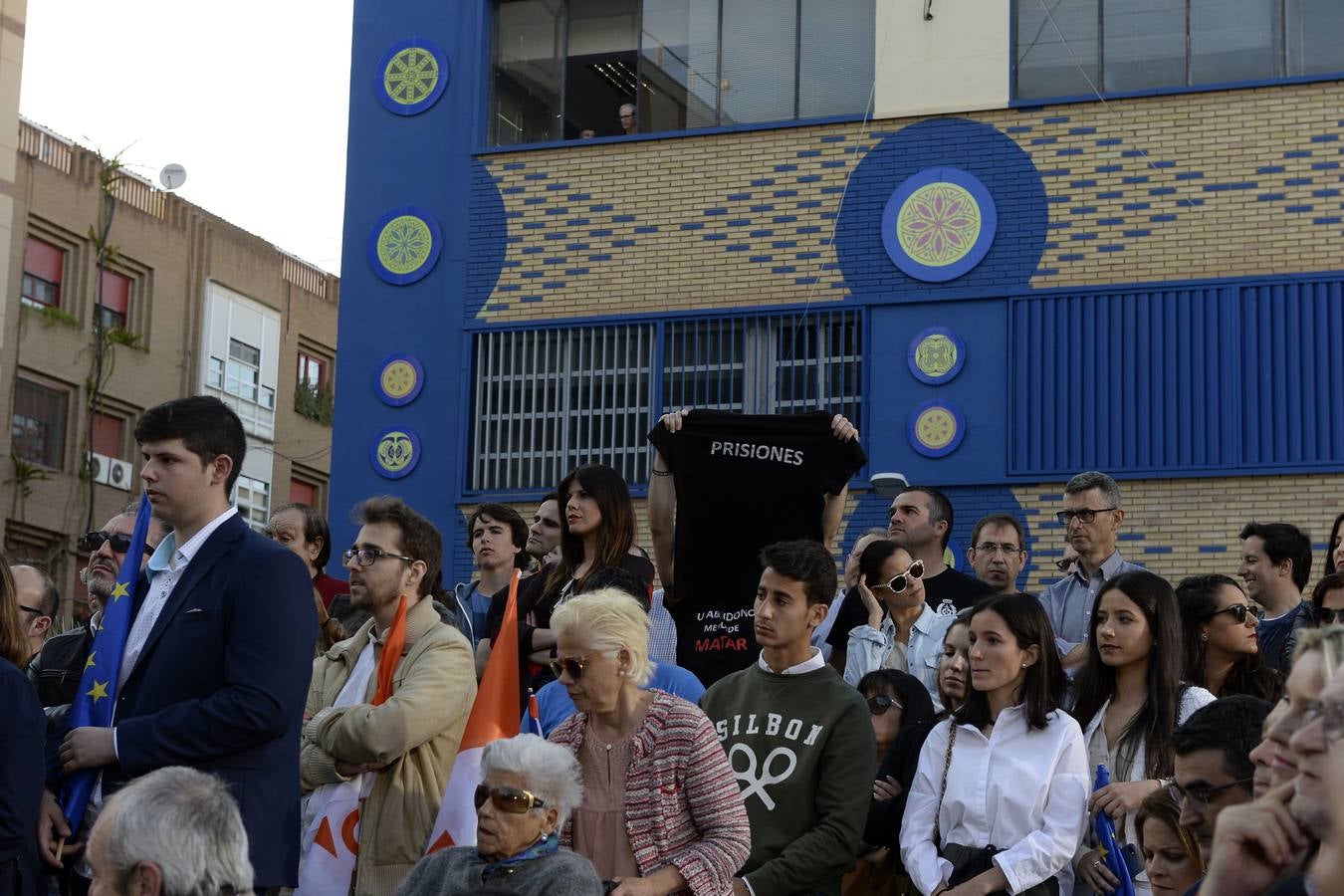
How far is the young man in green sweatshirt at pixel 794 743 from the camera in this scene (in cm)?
642

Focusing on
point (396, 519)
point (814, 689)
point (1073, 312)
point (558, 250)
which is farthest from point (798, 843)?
point (558, 250)

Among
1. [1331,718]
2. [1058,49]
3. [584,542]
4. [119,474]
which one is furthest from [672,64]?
[119,474]

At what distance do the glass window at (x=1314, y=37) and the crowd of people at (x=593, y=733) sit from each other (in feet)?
33.1

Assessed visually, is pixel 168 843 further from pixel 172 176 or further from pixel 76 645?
pixel 172 176

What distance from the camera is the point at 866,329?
704 inches

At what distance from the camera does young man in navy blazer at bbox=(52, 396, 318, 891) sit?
5586 mm

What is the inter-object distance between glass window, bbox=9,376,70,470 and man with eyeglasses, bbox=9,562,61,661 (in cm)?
2415

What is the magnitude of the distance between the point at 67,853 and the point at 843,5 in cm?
1448

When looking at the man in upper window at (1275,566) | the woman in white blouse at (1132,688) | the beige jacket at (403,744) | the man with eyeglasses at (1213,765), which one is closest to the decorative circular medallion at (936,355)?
the man in upper window at (1275,566)

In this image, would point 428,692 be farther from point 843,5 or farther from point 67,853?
point 843,5

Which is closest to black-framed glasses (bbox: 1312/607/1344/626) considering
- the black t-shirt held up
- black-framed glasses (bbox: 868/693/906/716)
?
black-framed glasses (bbox: 868/693/906/716)

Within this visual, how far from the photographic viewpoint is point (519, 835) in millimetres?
5672

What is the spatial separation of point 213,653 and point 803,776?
2121 millimetres

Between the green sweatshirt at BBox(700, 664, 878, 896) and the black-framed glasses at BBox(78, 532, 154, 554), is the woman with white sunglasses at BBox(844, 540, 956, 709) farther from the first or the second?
the black-framed glasses at BBox(78, 532, 154, 554)
